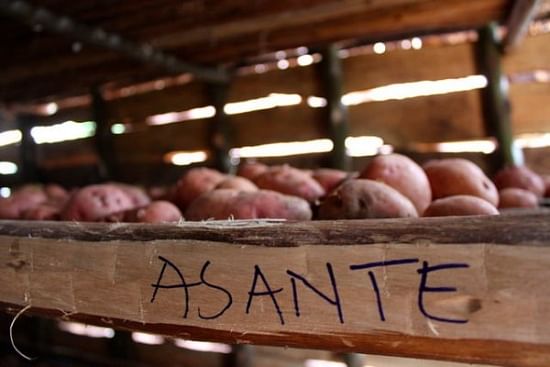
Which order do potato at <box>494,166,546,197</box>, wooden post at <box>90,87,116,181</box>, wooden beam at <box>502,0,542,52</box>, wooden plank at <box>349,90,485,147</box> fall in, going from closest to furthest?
potato at <box>494,166,546,197</box>, wooden beam at <box>502,0,542,52</box>, wooden plank at <box>349,90,485,147</box>, wooden post at <box>90,87,116,181</box>

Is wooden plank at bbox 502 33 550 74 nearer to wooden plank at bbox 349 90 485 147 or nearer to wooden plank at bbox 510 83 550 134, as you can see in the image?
wooden plank at bbox 510 83 550 134

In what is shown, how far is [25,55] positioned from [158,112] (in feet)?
3.58

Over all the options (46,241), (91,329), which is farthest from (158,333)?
(91,329)

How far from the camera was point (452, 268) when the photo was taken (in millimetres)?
709

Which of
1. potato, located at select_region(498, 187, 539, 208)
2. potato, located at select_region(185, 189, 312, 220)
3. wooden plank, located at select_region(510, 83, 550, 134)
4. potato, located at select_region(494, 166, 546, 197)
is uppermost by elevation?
wooden plank, located at select_region(510, 83, 550, 134)

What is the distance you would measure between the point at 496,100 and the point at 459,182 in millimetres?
1772

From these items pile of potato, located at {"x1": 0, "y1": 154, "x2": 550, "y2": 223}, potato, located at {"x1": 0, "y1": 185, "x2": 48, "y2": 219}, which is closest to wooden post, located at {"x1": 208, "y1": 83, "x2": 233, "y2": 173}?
potato, located at {"x1": 0, "y1": 185, "x2": 48, "y2": 219}

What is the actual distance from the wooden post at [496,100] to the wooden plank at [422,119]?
0.07 m

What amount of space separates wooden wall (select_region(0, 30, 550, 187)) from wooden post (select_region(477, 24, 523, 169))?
5 cm

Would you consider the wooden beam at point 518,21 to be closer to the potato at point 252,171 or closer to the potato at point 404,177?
the potato at point 404,177

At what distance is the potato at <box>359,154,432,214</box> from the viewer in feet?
4.76

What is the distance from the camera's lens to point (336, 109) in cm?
342

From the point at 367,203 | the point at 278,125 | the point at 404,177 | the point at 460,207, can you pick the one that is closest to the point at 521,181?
the point at 404,177

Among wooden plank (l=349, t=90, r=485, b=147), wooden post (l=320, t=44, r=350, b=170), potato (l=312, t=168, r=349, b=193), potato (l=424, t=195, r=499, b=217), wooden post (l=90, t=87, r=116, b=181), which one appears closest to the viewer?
potato (l=424, t=195, r=499, b=217)
